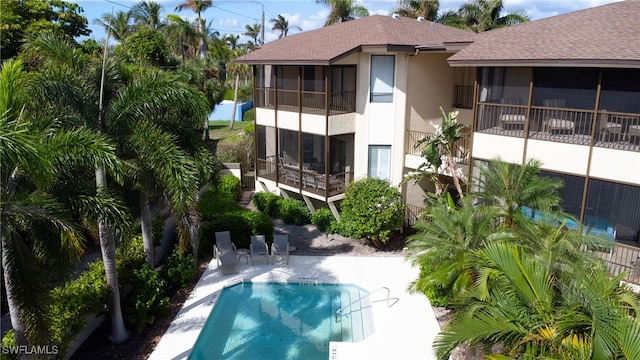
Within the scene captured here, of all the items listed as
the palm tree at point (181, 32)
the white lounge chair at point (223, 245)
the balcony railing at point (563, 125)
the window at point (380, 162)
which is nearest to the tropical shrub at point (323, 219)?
the window at point (380, 162)

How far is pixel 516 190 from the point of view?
41.8ft

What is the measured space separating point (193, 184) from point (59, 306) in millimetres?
4385

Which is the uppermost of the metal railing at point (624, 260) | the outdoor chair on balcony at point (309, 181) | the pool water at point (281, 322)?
the outdoor chair on balcony at point (309, 181)

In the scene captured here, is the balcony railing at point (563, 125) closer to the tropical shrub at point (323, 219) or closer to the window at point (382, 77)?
the window at point (382, 77)

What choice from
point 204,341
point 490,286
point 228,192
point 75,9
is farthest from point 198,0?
point 490,286

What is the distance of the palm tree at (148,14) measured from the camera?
59.4 meters

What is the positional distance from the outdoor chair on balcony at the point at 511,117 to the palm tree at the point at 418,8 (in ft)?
83.1

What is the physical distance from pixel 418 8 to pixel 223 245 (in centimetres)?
3032

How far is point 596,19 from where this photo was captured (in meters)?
16.0

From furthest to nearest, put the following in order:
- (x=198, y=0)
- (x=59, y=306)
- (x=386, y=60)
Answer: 1. (x=198, y=0)
2. (x=386, y=60)
3. (x=59, y=306)

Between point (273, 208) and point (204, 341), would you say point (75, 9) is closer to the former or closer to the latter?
point (273, 208)

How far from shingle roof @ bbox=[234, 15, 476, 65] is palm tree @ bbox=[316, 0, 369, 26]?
18021 millimetres

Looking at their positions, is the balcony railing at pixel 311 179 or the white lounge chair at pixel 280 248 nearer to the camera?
the white lounge chair at pixel 280 248
